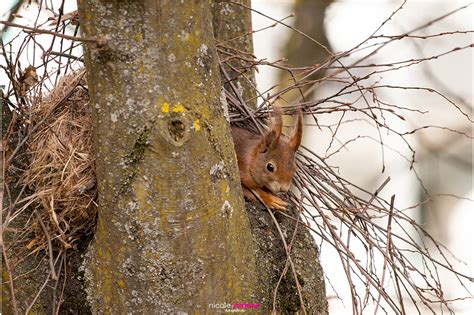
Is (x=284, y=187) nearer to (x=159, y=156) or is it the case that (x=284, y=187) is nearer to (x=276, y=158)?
(x=276, y=158)

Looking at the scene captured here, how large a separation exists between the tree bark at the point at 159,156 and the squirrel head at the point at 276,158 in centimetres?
72

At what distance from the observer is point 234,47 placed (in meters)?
2.97

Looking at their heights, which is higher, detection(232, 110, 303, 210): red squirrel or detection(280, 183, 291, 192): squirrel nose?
detection(232, 110, 303, 210): red squirrel

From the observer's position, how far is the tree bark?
6.42 ft

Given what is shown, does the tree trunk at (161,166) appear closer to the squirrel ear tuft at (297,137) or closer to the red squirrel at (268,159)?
the red squirrel at (268,159)

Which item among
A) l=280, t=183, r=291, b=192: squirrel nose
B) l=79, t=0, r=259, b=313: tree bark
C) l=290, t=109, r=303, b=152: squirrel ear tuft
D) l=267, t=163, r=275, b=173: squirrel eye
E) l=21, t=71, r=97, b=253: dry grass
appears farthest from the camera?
l=267, t=163, r=275, b=173: squirrel eye

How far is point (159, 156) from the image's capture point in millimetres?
1978

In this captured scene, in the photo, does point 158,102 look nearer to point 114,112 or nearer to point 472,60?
point 114,112

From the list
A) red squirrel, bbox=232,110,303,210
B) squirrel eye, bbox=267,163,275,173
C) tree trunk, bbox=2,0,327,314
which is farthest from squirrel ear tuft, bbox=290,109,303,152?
tree trunk, bbox=2,0,327,314

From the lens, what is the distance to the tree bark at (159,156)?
196cm

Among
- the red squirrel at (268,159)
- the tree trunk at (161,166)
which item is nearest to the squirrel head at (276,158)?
the red squirrel at (268,159)

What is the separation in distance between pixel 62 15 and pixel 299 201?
1078 mm

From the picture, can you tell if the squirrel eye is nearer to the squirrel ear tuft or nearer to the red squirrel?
the red squirrel

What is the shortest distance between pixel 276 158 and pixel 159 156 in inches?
45.3
